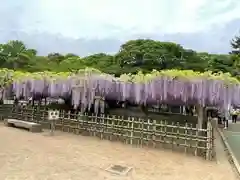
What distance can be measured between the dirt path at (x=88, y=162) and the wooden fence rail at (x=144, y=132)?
51 centimetres

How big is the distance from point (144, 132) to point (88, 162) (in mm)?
3066

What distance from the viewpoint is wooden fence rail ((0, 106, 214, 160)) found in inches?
355

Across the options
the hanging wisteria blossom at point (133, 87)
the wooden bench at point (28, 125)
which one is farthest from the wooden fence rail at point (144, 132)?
the hanging wisteria blossom at point (133, 87)

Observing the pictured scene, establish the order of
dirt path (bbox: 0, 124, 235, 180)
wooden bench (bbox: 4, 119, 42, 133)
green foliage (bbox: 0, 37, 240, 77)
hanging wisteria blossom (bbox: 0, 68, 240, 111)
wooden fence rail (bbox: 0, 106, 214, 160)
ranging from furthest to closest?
green foliage (bbox: 0, 37, 240, 77)
wooden bench (bbox: 4, 119, 42, 133)
hanging wisteria blossom (bbox: 0, 68, 240, 111)
wooden fence rail (bbox: 0, 106, 214, 160)
dirt path (bbox: 0, 124, 235, 180)

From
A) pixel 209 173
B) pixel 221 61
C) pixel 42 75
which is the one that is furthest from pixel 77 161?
pixel 221 61

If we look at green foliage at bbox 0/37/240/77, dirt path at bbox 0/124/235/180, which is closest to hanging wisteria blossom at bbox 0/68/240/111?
dirt path at bbox 0/124/235/180

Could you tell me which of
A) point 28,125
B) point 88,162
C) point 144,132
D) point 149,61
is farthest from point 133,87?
point 149,61

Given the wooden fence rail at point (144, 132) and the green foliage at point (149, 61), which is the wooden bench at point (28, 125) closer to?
the wooden fence rail at point (144, 132)

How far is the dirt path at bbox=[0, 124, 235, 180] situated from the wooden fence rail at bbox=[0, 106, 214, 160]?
505 millimetres

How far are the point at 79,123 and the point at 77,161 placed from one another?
15.4 ft

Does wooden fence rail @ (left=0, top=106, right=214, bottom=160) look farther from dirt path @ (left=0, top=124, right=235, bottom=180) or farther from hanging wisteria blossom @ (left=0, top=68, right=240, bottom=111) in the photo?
hanging wisteria blossom @ (left=0, top=68, right=240, bottom=111)

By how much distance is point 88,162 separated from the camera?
294 inches

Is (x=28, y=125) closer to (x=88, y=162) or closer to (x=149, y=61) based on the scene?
(x=88, y=162)

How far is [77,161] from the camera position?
7.50m
